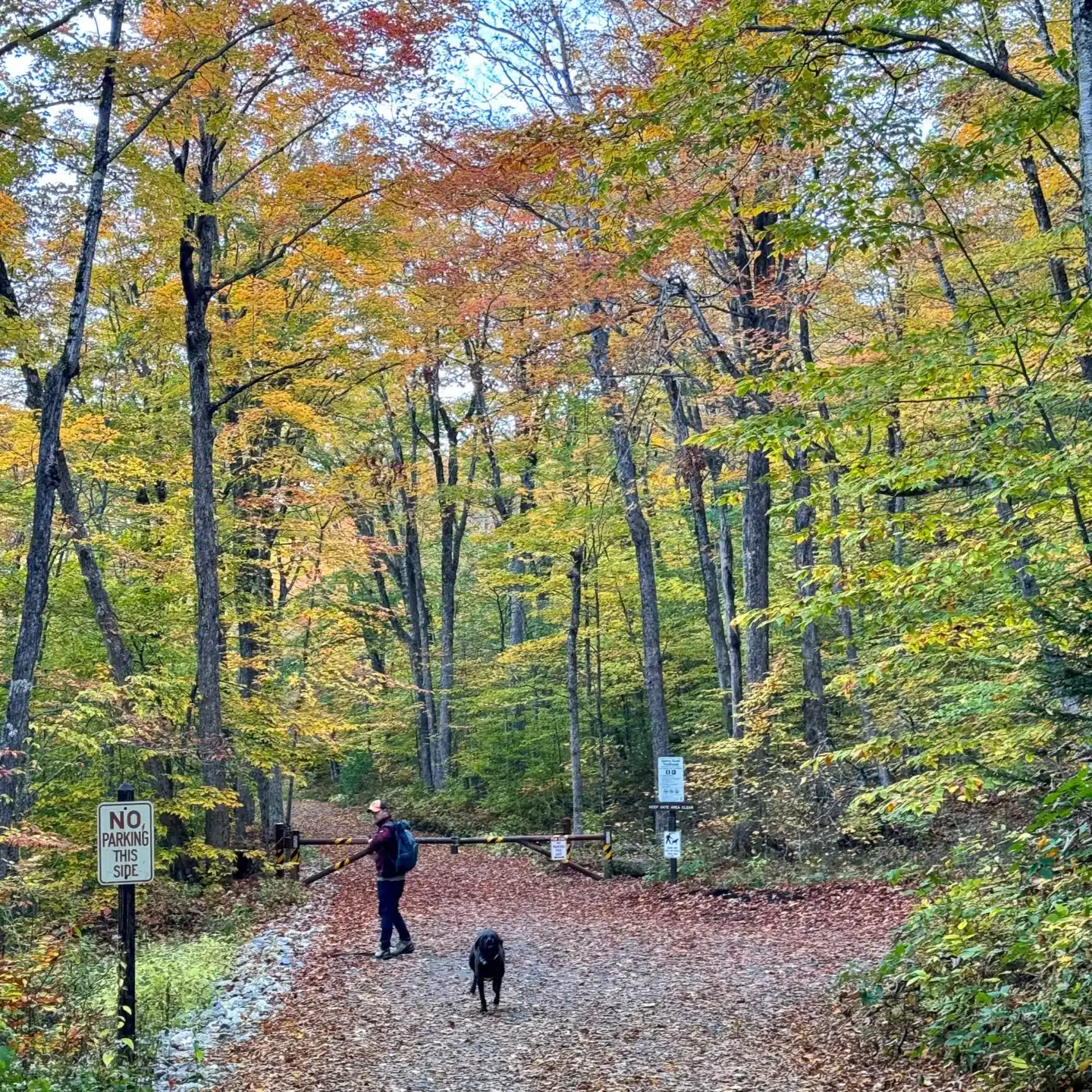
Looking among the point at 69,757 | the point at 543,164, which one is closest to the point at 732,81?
the point at 543,164

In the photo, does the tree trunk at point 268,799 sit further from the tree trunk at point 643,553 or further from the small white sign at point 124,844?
the small white sign at point 124,844

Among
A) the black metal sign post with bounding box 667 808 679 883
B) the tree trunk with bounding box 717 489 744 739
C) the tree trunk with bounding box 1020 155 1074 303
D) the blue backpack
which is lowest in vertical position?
the black metal sign post with bounding box 667 808 679 883

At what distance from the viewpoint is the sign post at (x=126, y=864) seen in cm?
607

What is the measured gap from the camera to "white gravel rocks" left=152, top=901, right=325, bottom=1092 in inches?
237

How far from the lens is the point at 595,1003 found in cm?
796

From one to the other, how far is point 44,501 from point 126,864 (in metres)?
4.08

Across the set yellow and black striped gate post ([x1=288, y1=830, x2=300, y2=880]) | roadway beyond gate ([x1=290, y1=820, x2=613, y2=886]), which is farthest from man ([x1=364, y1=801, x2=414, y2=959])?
yellow and black striped gate post ([x1=288, y1=830, x2=300, y2=880])

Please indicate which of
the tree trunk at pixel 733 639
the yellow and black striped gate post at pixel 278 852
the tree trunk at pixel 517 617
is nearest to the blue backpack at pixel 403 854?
the yellow and black striped gate post at pixel 278 852

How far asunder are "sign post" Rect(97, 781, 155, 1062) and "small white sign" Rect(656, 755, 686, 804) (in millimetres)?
8526

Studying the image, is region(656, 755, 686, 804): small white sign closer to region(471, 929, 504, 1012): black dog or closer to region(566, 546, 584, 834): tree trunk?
region(566, 546, 584, 834): tree trunk

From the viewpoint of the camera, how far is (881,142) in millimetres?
7660

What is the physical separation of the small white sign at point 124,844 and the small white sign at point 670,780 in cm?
859

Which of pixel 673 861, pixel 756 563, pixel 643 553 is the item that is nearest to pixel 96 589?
pixel 643 553

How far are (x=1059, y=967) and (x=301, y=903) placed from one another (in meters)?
10.7
